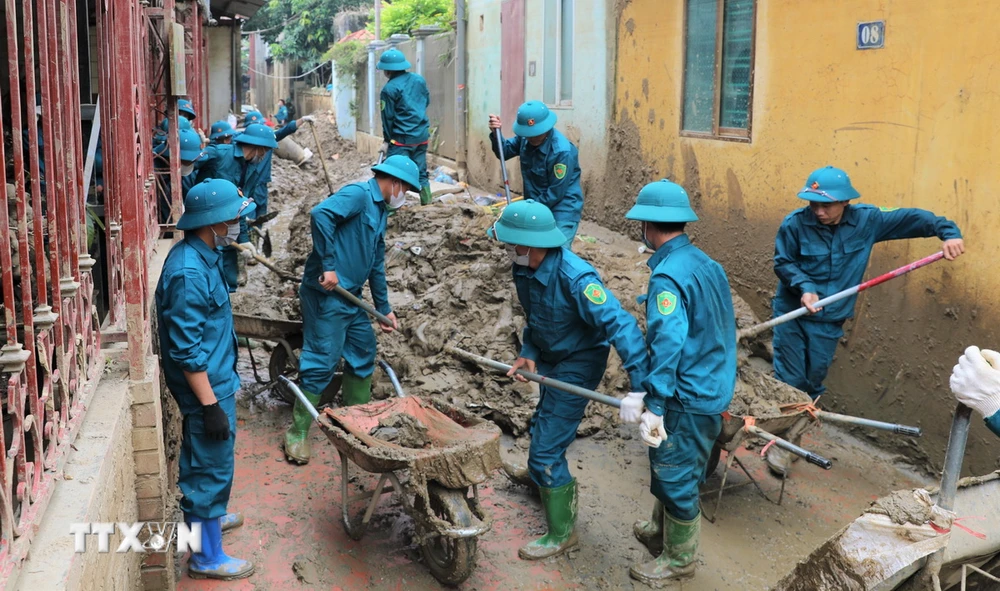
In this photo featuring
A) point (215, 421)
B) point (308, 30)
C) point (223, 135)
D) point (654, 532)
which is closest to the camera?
point (215, 421)

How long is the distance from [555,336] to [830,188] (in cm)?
229

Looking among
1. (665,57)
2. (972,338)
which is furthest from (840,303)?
(665,57)

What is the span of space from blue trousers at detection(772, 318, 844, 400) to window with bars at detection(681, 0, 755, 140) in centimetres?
234

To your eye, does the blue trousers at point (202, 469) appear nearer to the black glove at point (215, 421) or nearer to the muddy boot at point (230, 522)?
the black glove at point (215, 421)

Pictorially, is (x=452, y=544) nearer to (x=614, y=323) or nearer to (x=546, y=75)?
(x=614, y=323)

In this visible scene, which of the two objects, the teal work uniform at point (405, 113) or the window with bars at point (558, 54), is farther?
the window with bars at point (558, 54)

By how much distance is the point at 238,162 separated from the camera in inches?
364

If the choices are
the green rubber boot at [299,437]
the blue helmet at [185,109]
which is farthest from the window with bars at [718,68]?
the blue helmet at [185,109]

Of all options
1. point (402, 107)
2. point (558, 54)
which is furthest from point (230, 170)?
point (558, 54)

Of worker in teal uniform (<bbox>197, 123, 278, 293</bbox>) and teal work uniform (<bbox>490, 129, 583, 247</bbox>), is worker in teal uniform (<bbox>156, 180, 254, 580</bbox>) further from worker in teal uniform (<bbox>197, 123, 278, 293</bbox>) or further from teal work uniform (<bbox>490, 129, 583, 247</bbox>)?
worker in teal uniform (<bbox>197, 123, 278, 293</bbox>)

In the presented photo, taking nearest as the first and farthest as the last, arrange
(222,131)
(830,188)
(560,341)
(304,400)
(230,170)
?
(560,341)
(304,400)
(830,188)
(230,170)
(222,131)

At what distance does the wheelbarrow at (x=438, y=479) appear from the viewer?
4.29 meters

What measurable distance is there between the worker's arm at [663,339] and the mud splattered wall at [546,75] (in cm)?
638

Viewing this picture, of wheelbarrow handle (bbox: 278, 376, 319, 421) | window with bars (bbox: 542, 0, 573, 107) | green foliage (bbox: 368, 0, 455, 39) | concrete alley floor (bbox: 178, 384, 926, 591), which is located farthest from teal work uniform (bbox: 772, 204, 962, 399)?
green foliage (bbox: 368, 0, 455, 39)
